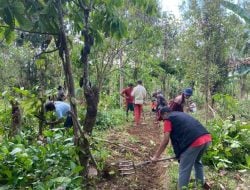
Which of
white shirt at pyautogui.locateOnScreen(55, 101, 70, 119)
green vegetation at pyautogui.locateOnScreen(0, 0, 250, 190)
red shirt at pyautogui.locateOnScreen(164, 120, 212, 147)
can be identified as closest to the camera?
green vegetation at pyautogui.locateOnScreen(0, 0, 250, 190)

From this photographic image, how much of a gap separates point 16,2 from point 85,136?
2.09m

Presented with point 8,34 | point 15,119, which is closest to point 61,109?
point 15,119

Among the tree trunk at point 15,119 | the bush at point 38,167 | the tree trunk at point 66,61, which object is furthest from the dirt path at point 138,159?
the tree trunk at point 15,119

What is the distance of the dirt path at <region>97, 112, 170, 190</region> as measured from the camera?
17.8 feet

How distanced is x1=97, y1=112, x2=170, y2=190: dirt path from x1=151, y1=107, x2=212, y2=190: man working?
69 cm

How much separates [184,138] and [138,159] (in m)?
2.50

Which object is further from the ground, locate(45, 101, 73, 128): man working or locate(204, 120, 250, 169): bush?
locate(45, 101, 73, 128): man working

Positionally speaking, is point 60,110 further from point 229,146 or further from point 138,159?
point 229,146

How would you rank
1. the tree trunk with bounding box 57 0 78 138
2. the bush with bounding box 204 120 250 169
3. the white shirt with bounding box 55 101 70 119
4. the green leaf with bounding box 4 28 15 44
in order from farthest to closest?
1. the white shirt with bounding box 55 101 70 119
2. the bush with bounding box 204 120 250 169
3. the tree trunk with bounding box 57 0 78 138
4. the green leaf with bounding box 4 28 15 44

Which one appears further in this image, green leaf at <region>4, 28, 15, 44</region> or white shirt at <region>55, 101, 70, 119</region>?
white shirt at <region>55, 101, 70, 119</region>

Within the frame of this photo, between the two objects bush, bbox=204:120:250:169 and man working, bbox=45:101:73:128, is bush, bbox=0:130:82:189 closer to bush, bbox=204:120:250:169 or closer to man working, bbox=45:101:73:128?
man working, bbox=45:101:73:128

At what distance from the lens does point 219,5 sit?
1054cm

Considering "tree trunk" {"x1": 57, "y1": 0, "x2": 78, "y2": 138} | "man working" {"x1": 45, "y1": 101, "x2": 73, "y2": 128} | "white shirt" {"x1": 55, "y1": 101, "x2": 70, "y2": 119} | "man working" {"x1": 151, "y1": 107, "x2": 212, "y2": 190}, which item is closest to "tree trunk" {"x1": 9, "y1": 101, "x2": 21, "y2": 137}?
"man working" {"x1": 45, "y1": 101, "x2": 73, "y2": 128}

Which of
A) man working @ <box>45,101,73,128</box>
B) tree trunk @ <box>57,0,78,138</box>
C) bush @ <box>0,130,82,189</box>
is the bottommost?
bush @ <box>0,130,82,189</box>
